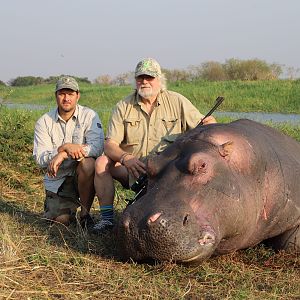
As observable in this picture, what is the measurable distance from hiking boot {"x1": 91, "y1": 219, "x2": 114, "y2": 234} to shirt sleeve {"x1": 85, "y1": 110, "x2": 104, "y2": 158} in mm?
734

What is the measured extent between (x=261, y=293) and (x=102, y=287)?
103 cm

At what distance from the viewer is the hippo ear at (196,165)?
394 cm

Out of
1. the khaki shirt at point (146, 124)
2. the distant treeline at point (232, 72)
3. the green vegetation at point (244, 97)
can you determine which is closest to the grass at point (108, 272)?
the khaki shirt at point (146, 124)

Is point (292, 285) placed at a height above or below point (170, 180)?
below

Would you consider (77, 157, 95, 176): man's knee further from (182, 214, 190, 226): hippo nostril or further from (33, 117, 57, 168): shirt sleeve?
(182, 214, 190, 226): hippo nostril

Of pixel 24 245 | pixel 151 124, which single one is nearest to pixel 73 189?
pixel 151 124

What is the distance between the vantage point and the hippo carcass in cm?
366

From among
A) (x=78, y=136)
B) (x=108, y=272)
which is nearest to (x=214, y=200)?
(x=108, y=272)

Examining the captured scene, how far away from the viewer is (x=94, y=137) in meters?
5.90

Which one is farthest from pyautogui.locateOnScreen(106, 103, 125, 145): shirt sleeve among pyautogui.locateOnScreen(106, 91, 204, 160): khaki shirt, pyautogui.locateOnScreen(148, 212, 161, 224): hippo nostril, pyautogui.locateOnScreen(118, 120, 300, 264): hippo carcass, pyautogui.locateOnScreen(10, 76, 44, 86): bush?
pyautogui.locateOnScreen(10, 76, 44, 86): bush

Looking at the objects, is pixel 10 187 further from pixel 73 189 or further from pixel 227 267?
pixel 227 267

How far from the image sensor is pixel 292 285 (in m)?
3.96

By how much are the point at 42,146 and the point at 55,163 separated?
48cm

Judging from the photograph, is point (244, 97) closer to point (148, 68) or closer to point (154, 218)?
point (148, 68)
